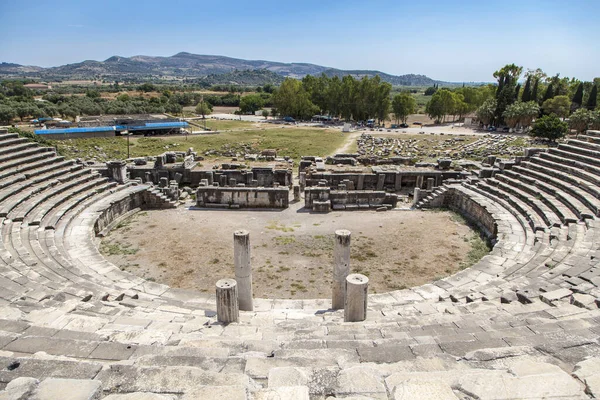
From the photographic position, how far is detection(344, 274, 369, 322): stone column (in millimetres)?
8930

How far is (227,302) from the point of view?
918cm

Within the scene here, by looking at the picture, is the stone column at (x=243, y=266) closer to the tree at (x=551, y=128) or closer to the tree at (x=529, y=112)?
the tree at (x=551, y=128)

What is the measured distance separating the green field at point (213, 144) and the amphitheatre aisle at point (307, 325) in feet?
68.6

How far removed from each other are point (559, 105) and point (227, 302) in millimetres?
69362

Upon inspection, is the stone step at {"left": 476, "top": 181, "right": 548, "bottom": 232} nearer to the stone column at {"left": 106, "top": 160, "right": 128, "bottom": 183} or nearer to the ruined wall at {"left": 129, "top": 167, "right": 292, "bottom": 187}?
the ruined wall at {"left": 129, "top": 167, "right": 292, "bottom": 187}

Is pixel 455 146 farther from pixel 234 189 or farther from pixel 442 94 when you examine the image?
pixel 234 189

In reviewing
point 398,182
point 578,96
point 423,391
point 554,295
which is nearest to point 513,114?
point 578,96

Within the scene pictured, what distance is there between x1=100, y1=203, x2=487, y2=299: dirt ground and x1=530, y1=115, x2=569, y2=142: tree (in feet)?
115

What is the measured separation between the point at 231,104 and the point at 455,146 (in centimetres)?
8409

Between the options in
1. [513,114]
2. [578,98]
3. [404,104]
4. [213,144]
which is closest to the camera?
[213,144]

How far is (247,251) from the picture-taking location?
422 inches

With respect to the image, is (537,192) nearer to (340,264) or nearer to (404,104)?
(340,264)

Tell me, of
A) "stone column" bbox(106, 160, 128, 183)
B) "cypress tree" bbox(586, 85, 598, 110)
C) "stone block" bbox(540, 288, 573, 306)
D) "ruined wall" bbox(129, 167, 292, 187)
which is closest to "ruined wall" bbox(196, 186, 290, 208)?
"ruined wall" bbox(129, 167, 292, 187)

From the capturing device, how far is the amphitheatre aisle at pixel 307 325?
4.44m
